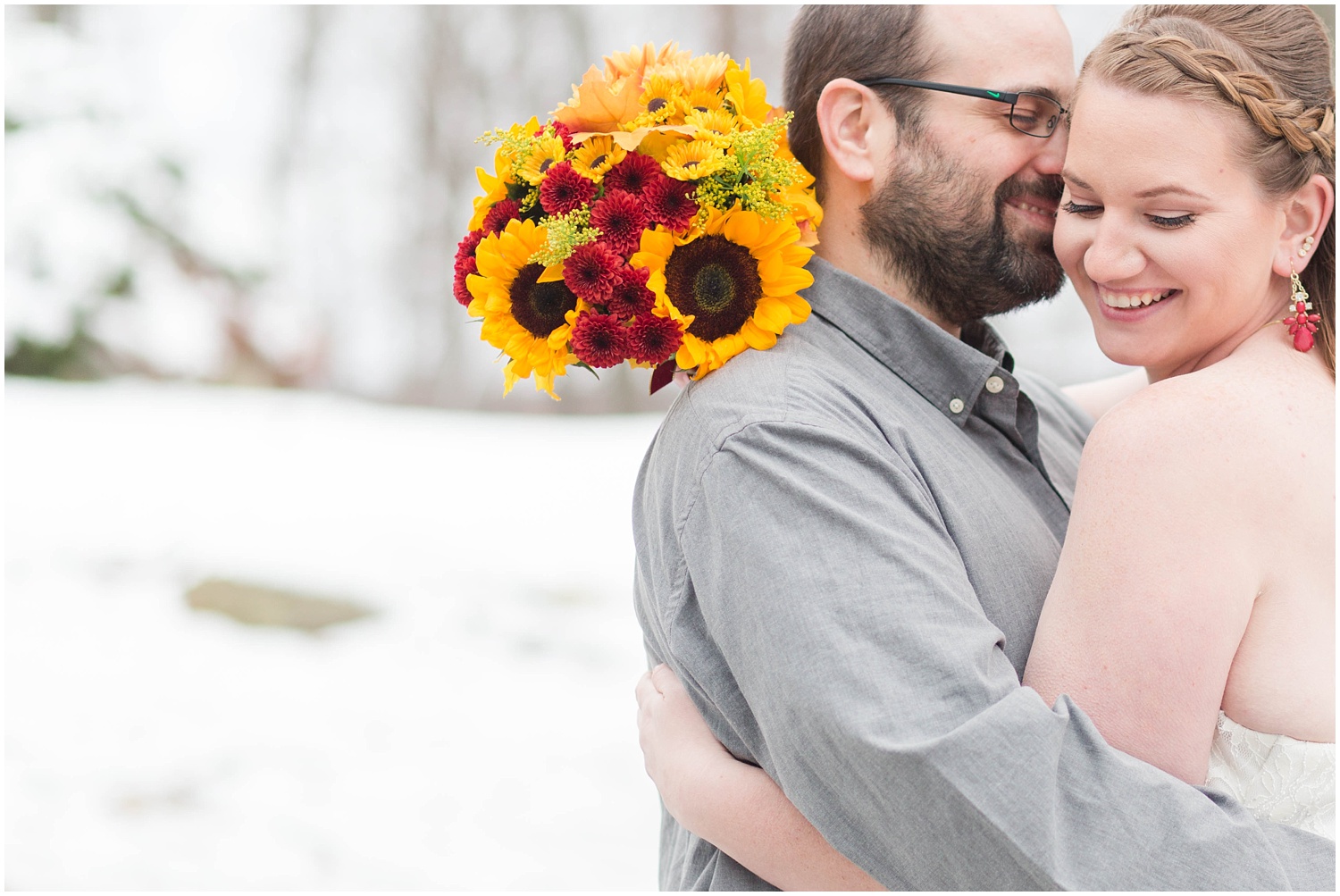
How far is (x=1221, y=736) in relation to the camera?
5.15 feet

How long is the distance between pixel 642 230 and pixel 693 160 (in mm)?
142

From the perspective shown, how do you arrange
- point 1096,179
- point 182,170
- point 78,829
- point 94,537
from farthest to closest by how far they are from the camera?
point 182,170
point 94,537
point 78,829
point 1096,179

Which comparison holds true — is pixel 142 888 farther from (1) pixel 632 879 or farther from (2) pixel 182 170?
(2) pixel 182 170

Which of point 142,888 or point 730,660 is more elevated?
point 730,660

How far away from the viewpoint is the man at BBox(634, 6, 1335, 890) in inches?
53.1

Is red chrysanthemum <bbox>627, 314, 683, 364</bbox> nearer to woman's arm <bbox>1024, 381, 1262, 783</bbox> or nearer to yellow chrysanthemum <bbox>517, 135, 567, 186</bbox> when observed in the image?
yellow chrysanthemum <bbox>517, 135, 567, 186</bbox>

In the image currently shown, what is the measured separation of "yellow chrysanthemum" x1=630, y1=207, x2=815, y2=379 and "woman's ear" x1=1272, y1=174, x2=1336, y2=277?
2.36 feet

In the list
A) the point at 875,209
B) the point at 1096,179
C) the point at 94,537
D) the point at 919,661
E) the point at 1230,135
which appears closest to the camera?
the point at 919,661

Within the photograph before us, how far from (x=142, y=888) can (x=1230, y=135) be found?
13.8ft

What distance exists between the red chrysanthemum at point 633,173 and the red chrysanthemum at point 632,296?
132 millimetres

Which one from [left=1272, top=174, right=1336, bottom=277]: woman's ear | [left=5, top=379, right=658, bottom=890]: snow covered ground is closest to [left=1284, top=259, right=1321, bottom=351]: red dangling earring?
[left=1272, top=174, right=1336, bottom=277]: woman's ear

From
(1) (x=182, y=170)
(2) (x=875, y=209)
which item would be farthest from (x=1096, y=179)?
(1) (x=182, y=170)

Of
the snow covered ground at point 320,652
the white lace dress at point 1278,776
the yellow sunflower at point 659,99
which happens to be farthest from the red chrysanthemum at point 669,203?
the snow covered ground at point 320,652

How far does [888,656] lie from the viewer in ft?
4.49
